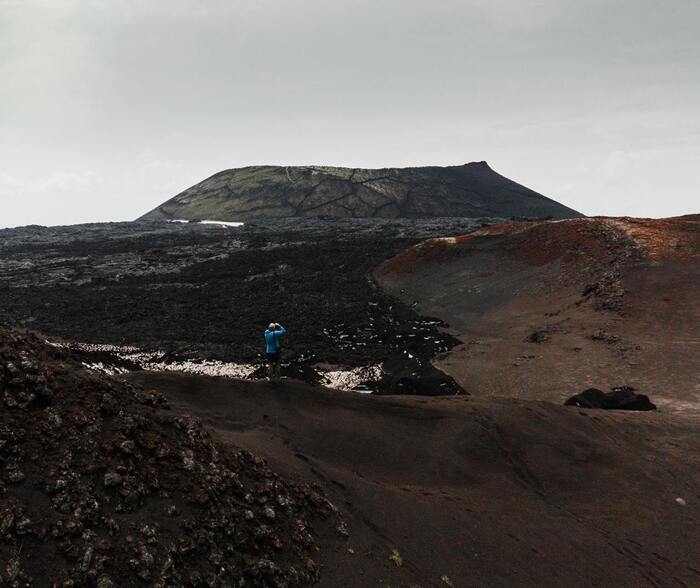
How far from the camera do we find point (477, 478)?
9.81 m

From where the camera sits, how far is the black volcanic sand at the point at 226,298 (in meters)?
22.0

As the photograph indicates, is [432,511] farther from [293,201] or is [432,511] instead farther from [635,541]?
[293,201]

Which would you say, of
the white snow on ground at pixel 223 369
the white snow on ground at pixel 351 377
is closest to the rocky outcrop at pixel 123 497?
the white snow on ground at pixel 351 377

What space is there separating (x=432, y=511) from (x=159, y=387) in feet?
20.0

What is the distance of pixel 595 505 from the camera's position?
31.7 ft

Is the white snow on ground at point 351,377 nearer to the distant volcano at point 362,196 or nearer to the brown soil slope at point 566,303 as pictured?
the brown soil slope at point 566,303

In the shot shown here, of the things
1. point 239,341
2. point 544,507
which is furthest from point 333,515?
point 239,341

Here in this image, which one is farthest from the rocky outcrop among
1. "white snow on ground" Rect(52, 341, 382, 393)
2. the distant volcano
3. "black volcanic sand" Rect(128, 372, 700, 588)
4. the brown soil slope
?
the distant volcano

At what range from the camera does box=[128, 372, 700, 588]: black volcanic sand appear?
23.9 ft

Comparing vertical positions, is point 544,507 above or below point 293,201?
below

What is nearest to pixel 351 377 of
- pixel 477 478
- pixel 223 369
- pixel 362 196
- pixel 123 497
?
pixel 223 369

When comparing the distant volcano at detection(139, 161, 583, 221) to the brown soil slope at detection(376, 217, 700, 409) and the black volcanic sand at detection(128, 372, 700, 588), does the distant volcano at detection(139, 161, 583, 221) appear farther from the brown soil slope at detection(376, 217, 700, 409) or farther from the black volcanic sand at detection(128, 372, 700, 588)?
the black volcanic sand at detection(128, 372, 700, 588)

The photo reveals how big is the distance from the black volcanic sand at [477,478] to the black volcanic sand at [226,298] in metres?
4.31

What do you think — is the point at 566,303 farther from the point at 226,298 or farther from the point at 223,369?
the point at 226,298
